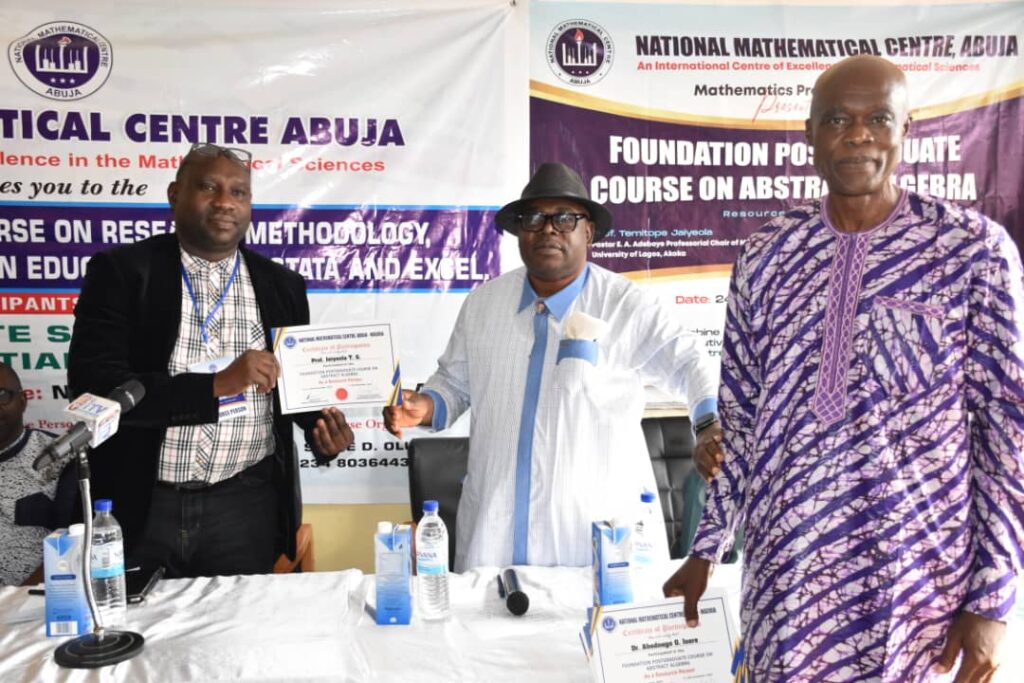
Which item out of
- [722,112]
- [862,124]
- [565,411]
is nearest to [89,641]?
[565,411]

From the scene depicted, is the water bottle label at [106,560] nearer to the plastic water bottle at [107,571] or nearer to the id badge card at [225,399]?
the plastic water bottle at [107,571]

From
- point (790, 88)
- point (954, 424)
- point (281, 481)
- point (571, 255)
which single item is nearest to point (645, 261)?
point (790, 88)

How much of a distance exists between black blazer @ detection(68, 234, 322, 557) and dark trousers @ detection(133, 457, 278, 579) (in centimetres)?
6

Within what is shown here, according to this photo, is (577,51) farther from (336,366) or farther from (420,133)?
(336,366)

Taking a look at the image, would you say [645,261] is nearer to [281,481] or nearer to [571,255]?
[571,255]

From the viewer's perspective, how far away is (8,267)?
3.79 meters

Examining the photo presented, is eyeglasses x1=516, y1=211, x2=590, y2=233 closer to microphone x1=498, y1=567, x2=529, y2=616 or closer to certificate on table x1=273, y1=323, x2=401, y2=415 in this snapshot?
certificate on table x1=273, y1=323, x2=401, y2=415

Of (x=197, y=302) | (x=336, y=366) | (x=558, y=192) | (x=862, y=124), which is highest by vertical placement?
(x=558, y=192)

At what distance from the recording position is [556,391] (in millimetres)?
2668

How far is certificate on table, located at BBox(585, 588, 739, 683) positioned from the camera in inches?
65.6

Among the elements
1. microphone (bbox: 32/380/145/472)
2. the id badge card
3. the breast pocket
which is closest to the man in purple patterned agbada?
the breast pocket

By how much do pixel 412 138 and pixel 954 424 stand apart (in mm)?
3001

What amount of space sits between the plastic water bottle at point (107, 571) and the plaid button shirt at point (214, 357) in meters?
0.59

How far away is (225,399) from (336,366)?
1.38ft
